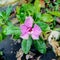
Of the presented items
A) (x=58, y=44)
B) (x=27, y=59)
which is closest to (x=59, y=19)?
(x=58, y=44)

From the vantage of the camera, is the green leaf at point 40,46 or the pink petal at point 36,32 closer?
the pink petal at point 36,32

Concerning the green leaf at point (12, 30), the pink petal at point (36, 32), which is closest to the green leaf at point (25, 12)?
the green leaf at point (12, 30)

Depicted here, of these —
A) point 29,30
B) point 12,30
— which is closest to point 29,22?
point 29,30

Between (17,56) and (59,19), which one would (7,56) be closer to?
(17,56)

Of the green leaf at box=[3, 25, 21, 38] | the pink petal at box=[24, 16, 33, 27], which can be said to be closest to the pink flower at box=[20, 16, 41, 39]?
the pink petal at box=[24, 16, 33, 27]

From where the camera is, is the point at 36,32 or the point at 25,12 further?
the point at 25,12

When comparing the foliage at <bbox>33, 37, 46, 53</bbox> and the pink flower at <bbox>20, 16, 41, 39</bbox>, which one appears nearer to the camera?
the pink flower at <bbox>20, 16, 41, 39</bbox>

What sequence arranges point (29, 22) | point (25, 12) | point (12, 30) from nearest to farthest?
point (29, 22) → point (12, 30) → point (25, 12)

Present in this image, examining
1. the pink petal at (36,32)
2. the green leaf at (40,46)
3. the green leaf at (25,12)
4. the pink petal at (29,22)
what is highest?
the green leaf at (25,12)

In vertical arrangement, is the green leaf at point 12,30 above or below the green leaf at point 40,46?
above

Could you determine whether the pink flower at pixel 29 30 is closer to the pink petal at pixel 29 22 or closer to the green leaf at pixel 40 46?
the pink petal at pixel 29 22

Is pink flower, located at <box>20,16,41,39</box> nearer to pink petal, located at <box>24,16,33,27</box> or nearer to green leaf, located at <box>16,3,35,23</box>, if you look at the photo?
pink petal, located at <box>24,16,33,27</box>

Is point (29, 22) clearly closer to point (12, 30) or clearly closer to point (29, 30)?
point (29, 30)
